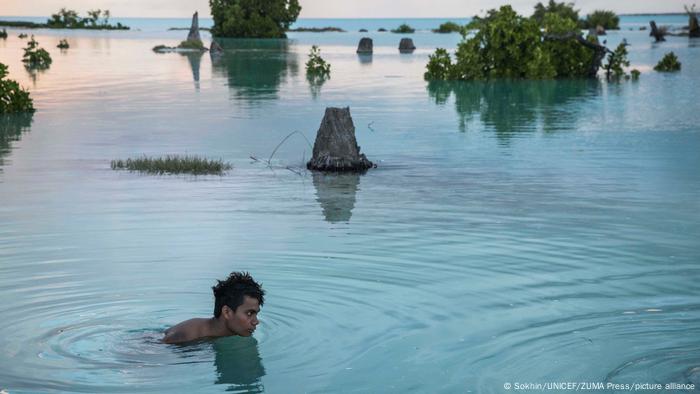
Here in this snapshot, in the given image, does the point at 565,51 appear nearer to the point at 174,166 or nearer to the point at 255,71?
the point at 255,71

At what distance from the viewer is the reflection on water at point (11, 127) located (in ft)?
71.9

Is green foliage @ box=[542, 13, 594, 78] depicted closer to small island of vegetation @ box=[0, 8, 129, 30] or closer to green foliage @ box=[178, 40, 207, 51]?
green foliage @ box=[178, 40, 207, 51]

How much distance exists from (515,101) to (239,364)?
83.7ft

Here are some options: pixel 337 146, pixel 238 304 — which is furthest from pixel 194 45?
pixel 238 304

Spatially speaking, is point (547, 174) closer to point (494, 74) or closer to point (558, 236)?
point (558, 236)

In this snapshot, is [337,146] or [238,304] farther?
[337,146]

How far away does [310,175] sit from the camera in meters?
18.1

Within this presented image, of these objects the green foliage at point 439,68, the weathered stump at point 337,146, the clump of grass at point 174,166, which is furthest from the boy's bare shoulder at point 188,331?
the green foliage at point 439,68

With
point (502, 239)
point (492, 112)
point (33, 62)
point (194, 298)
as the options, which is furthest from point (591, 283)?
point (33, 62)

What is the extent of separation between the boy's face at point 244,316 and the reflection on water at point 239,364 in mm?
347

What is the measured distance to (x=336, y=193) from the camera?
16.2 meters

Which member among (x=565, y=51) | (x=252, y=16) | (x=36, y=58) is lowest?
(x=36, y=58)

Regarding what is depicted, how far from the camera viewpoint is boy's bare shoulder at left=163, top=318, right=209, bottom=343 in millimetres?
8562

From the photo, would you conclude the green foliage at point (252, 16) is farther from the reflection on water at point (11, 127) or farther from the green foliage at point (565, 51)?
the reflection on water at point (11, 127)
